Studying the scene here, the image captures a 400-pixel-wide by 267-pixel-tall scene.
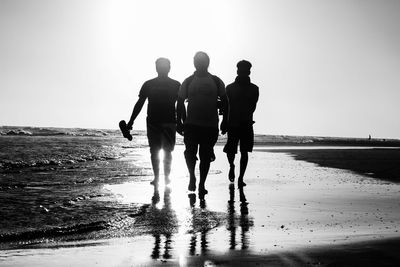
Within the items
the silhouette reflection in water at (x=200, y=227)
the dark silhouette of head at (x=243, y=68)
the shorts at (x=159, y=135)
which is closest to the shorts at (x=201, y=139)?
the shorts at (x=159, y=135)

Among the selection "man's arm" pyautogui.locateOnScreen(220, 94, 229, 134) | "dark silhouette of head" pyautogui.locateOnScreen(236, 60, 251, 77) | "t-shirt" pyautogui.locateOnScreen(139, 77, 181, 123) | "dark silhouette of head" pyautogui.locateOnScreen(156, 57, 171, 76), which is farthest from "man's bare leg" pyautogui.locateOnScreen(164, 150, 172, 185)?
"dark silhouette of head" pyautogui.locateOnScreen(236, 60, 251, 77)

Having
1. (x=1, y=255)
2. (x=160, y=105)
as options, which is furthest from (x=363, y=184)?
(x=1, y=255)

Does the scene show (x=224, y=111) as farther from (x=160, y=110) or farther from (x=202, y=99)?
(x=160, y=110)

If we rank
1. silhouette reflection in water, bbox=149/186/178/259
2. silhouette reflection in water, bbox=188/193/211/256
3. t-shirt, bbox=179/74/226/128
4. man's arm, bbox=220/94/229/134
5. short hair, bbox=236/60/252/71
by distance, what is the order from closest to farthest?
silhouette reflection in water, bbox=149/186/178/259 < silhouette reflection in water, bbox=188/193/211/256 < t-shirt, bbox=179/74/226/128 < man's arm, bbox=220/94/229/134 < short hair, bbox=236/60/252/71

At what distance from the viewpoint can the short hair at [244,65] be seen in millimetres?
8848

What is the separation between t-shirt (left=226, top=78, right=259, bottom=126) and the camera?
8953mm

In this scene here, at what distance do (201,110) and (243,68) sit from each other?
6.23 ft

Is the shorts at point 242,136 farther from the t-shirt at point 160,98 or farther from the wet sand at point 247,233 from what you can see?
the t-shirt at point 160,98

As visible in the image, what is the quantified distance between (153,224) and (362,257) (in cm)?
226

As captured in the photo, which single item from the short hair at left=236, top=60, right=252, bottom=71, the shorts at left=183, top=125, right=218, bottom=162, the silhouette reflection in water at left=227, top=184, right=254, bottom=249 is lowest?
the silhouette reflection in water at left=227, top=184, right=254, bottom=249

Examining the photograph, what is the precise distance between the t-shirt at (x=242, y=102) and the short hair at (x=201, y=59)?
5.57 ft

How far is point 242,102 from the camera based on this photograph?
8.98 meters

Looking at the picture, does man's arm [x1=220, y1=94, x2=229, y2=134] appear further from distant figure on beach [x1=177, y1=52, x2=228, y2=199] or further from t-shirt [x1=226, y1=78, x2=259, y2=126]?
t-shirt [x1=226, y1=78, x2=259, y2=126]

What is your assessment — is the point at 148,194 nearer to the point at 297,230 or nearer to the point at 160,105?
the point at 160,105
